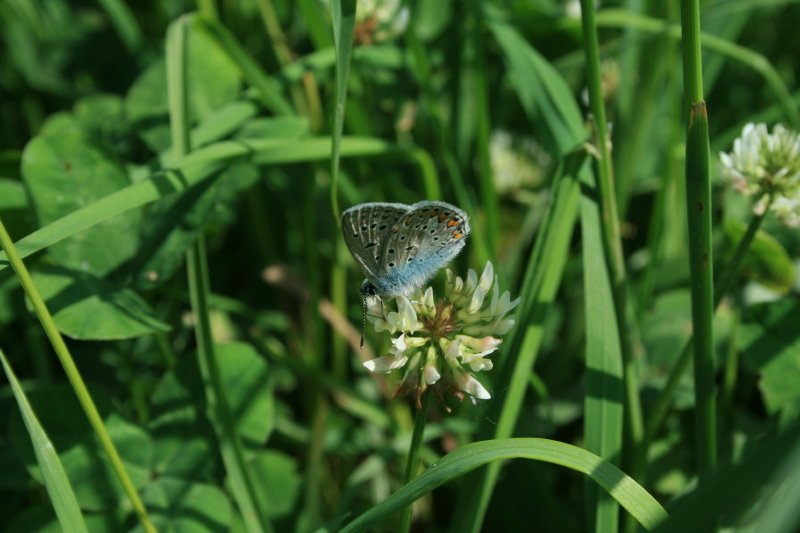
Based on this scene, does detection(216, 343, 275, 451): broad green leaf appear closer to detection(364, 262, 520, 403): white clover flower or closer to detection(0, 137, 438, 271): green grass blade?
detection(0, 137, 438, 271): green grass blade

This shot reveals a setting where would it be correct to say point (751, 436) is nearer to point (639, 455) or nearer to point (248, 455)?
point (639, 455)

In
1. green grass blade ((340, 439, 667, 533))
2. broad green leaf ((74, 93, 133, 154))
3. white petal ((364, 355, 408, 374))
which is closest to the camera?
green grass blade ((340, 439, 667, 533))

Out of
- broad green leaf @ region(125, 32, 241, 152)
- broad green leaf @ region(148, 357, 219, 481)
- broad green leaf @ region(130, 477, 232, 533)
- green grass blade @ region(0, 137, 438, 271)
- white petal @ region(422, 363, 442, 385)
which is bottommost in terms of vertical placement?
broad green leaf @ region(130, 477, 232, 533)

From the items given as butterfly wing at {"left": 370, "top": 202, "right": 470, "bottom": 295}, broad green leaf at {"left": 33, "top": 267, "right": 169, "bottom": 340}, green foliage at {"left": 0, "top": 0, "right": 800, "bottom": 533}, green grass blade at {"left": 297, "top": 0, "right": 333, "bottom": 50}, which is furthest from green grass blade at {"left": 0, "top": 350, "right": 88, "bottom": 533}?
green grass blade at {"left": 297, "top": 0, "right": 333, "bottom": 50}

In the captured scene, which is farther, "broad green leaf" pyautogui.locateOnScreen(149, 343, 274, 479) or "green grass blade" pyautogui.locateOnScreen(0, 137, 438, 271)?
"broad green leaf" pyautogui.locateOnScreen(149, 343, 274, 479)

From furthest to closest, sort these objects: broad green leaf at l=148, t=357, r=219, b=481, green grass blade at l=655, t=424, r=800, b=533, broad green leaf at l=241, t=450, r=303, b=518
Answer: broad green leaf at l=241, t=450, r=303, b=518
broad green leaf at l=148, t=357, r=219, b=481
green grass blade at l=655, t=424, r=800, b=533

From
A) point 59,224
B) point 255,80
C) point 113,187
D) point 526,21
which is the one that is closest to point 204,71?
point 255,80
